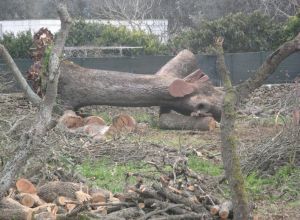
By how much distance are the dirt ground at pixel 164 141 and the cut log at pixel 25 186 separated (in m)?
0.65

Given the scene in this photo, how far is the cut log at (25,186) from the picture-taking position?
6.59 metres

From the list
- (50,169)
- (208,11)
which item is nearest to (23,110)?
(50,169)

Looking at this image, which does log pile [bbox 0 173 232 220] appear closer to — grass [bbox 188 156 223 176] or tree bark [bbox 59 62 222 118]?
grass [bbox 188 156 223 176]

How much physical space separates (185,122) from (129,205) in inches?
272

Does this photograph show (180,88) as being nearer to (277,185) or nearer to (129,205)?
(277,185)

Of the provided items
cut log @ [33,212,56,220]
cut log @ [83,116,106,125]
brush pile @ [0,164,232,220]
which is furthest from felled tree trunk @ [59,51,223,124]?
cut log @ [33,212,56,220]

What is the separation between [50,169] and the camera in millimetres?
7621

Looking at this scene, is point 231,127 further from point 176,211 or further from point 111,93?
point 111,93

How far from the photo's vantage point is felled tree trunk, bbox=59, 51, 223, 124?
1279 centimetres

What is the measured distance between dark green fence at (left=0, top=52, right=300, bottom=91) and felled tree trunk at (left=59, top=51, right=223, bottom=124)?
5865 millimetres

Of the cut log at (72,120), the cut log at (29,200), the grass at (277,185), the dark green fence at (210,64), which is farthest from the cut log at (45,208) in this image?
the dark green fence at (210,64)

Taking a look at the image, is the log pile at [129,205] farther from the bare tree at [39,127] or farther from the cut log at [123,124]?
the cut log at [123,124]

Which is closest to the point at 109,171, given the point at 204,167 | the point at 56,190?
the point at 204,167

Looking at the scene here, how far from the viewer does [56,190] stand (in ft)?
21.5
